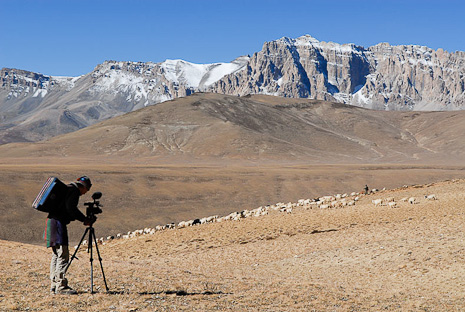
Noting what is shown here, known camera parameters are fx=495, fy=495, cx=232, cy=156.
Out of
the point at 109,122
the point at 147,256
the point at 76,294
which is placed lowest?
the point at 147,256

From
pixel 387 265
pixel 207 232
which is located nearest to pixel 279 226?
pixel 207 232

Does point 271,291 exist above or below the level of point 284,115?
below

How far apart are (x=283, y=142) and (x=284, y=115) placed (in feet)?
147

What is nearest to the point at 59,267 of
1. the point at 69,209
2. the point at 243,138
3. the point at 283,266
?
the point at 69,209

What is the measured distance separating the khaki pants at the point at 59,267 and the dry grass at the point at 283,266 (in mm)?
316

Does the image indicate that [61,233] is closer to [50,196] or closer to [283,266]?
[50,196]

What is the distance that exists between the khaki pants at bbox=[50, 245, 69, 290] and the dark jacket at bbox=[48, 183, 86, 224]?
60 cm

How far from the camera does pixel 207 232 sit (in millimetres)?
24734

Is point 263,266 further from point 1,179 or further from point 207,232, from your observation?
point 1,179

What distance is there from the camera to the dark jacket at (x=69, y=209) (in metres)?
10.1

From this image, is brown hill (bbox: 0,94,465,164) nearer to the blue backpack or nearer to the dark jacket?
the dark jacket

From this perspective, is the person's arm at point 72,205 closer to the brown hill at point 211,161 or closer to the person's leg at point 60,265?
the person's leg at point 60,265

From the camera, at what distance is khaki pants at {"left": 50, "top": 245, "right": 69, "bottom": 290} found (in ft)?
33.4

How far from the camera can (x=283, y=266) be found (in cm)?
1717
